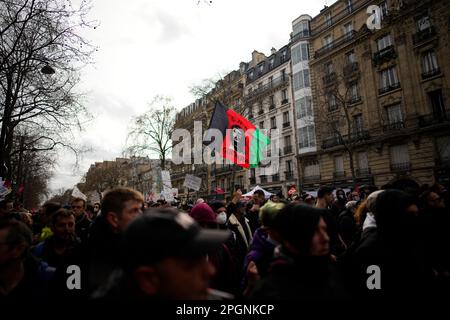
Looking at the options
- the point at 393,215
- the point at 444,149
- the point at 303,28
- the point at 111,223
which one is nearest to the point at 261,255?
the point at 393,215

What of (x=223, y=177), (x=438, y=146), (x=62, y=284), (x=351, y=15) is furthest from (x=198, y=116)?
(x=62, y=284)

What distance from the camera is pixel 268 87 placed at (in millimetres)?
35750

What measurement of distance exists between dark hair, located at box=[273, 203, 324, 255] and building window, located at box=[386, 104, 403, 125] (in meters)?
24.2

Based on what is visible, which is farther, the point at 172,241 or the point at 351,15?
the point at 351,15

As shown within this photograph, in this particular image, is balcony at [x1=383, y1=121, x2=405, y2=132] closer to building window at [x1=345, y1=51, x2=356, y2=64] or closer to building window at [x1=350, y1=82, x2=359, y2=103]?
building window at [x1=350, y1=82, x2=359, y2=103]

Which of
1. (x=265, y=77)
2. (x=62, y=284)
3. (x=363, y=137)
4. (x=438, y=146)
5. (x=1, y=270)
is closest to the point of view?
(x=1, y=270)

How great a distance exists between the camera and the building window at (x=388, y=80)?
22.8 metres

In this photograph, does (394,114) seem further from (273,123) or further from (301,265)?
(301,265)

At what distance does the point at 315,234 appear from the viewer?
193 cm

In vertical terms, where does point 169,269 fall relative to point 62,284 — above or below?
above

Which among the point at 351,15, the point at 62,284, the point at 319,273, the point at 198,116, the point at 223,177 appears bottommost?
the point at 62,284

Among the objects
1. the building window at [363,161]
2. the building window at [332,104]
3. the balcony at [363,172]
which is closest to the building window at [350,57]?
the building window at [332,104]
